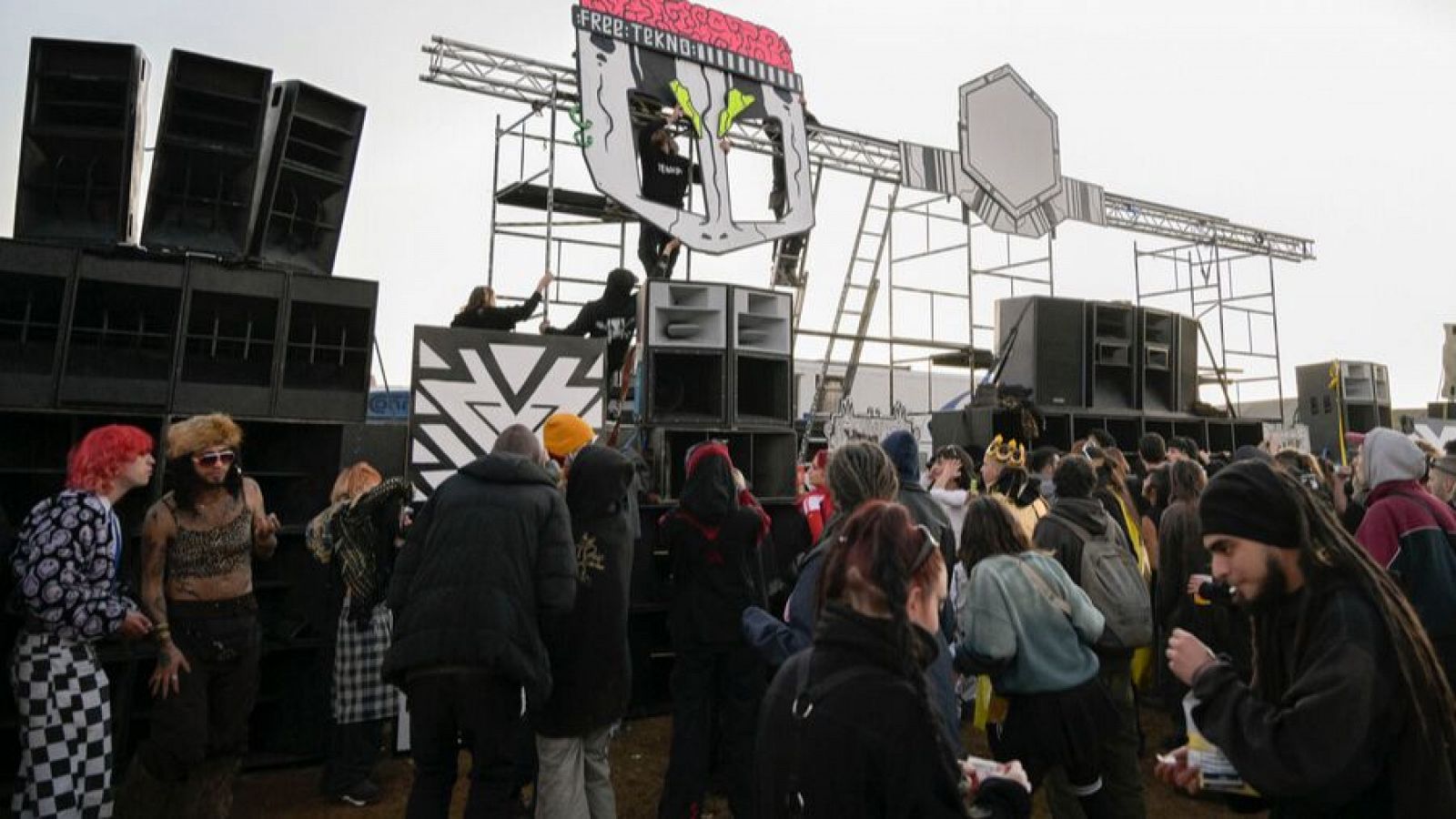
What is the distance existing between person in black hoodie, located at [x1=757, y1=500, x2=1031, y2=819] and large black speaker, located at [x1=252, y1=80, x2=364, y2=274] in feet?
12.7

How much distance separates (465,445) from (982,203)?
821 cm

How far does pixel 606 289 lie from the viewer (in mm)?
A: 5641

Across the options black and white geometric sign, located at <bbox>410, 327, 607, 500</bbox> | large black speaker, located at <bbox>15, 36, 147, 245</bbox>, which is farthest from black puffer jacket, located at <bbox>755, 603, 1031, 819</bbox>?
large black speaker, located at <bbox>15, 36, 147, 245</bbox>

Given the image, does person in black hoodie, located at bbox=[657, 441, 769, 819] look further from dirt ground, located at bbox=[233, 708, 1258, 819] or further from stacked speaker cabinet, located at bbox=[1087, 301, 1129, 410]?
stacked speaker cabinet, located at bbox=[1087, 301, 1129, 410]

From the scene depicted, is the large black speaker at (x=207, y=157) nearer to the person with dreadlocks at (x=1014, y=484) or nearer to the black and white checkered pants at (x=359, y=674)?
the black and white checkered pants at (x=359, y=674)

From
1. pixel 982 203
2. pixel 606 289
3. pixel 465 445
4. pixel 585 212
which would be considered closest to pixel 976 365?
pixel 982 203

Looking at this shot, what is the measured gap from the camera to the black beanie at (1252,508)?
1441mm

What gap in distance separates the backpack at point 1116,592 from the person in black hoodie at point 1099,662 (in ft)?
0.12

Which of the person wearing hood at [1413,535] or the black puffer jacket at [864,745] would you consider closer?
→ the black puffer jacket at [864,745]

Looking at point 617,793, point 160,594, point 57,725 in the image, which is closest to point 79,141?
point 160,594

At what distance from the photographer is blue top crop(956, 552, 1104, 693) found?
2486mm

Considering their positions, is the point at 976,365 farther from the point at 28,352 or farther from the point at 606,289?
the point at 28,352

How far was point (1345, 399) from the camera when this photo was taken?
1019 centimetres

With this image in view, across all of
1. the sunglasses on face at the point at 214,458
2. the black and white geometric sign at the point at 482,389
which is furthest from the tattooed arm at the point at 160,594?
the black and white geometric sign at the point at 482,389
